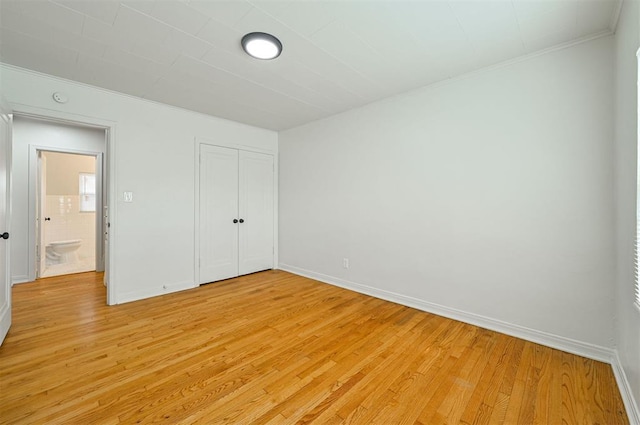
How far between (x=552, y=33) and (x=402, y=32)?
46.6 inches

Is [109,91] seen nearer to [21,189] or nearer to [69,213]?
[21,189]

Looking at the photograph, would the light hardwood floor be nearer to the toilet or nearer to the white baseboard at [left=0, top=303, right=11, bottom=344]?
the white baseboard at [left=0, top=303, right=11, bottom=344]

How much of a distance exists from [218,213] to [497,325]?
3.86m

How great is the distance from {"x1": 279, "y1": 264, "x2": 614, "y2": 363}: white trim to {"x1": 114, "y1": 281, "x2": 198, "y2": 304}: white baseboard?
7.19 feet

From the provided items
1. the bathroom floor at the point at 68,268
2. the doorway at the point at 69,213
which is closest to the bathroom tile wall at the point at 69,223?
the doorway at the point at 69,213

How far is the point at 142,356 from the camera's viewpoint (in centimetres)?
212

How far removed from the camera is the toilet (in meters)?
5.11

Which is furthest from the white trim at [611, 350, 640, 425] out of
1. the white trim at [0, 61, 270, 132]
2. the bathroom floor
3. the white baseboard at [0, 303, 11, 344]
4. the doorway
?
the bathroom floor

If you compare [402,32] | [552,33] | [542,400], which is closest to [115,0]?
[402,32]

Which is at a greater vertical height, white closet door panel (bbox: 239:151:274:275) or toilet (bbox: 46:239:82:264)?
white closet door panel (bbox: 239:151:274:275)

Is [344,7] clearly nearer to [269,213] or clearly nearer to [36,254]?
[269,213]

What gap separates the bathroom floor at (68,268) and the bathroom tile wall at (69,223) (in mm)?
499

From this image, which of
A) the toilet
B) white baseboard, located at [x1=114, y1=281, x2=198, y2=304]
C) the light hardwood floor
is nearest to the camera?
the light hardwood floor

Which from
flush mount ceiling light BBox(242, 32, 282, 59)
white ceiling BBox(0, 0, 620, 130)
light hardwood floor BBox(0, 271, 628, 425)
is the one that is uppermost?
white ceiling BBox(0, 0, 620, 130)
